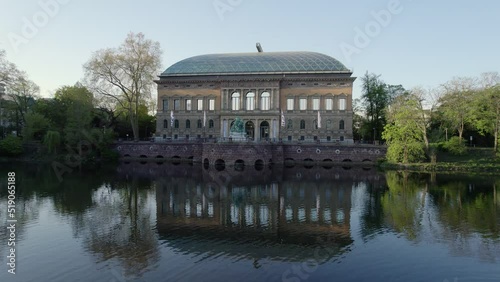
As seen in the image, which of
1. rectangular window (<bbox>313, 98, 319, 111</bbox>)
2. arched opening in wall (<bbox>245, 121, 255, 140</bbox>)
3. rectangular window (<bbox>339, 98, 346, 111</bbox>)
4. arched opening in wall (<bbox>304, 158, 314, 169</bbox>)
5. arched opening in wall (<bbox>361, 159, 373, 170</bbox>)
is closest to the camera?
arched opening in wall (<bbox>361, 159, 373, 170</bbox>)

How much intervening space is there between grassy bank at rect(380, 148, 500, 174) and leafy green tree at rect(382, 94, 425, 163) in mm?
1516

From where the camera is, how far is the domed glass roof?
67500 mm

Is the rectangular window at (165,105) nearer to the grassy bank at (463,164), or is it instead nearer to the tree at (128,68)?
the tree at (128,68)

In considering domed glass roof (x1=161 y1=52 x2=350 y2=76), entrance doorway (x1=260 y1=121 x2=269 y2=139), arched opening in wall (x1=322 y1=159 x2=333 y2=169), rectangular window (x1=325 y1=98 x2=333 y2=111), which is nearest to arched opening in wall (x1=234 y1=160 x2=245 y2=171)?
arched opening in wall (x1=322 y1=159 x2=333 y2=169)

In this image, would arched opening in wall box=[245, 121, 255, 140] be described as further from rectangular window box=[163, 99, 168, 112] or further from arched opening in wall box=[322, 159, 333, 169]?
rectangular window box=[163, 99, 168, 112]

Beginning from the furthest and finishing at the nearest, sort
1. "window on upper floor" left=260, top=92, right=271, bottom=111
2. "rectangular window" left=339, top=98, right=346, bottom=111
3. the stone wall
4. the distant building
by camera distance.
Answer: "window on upper floor" left=260, top=92, right=271, bottom=111 → the distant building → "rectangular window" left=339, top=98, right=346, bottom=111 → the stone wall

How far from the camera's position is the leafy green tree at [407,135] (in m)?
52.9

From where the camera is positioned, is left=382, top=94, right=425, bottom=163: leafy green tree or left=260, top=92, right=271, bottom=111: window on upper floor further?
left=260, top=92, right=271, bottom=111: window on upper floor

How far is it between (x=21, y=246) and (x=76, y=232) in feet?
8.62

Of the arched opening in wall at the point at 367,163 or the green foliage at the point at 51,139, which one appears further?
the arched opening in wall at the point at 367,163

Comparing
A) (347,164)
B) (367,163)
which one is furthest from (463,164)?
(347,164)

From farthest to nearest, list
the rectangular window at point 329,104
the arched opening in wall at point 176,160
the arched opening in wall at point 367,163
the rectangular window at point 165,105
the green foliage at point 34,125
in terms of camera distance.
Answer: the rectangular window at point 165,105
the rectangular window at point 329,104
the arched opening in wall at point 176,160
the arched opening in wall at point 367,163
the green foliage at point 34,125

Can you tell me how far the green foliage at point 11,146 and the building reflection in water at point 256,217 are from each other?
1186 inches

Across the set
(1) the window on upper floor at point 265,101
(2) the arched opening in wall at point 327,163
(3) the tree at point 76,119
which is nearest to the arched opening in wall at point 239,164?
(2) the arched opening in wall at point 327,163
